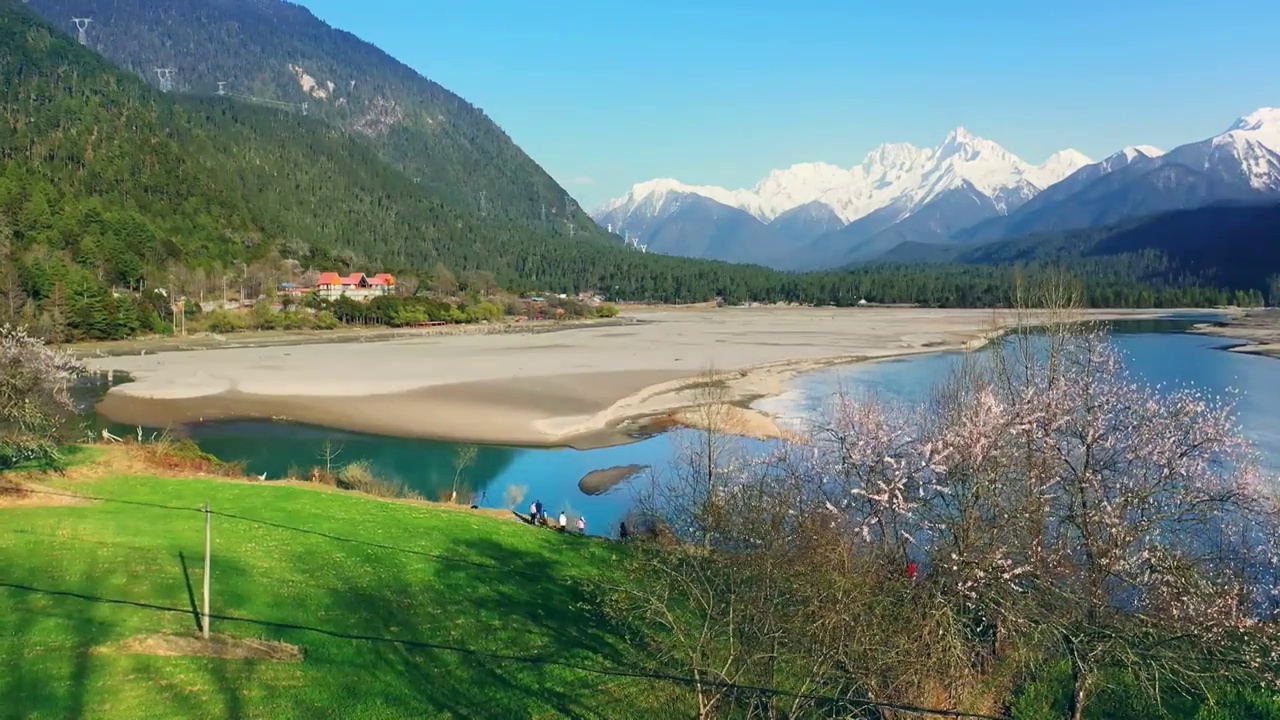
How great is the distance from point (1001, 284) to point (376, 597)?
17835 centimetres

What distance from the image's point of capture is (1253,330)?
100375 mm

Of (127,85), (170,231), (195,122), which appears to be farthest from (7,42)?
(170,231)

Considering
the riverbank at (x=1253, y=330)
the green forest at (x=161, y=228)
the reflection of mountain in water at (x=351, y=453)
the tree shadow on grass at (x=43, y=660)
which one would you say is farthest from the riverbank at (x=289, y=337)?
the riverbank at (x=1253, y=330)

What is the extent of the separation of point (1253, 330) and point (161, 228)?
5808 inches

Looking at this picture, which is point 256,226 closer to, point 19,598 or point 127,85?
point 127,85

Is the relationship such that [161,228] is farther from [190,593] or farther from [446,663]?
[446,663]

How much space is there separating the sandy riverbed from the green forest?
19615 mm

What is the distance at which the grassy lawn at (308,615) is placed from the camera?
39.9 feet

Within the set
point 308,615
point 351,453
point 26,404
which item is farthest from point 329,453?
point 308,615

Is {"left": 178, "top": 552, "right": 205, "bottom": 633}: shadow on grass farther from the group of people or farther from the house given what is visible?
the house

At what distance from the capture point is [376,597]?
16594mm

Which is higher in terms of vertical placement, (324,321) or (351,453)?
(324,321)

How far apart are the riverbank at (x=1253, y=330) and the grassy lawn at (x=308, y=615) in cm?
8011

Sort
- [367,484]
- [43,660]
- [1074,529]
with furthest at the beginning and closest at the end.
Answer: [367,484], [1074,529], [43,660]
